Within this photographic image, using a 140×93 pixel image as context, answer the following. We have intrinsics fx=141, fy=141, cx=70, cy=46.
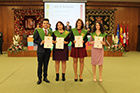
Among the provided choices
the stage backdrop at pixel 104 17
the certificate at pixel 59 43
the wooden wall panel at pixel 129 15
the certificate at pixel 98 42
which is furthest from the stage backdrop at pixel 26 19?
the certificate at pixel 98 42

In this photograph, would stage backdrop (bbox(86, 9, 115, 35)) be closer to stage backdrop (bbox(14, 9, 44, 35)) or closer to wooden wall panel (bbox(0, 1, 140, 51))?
wooden wall panel (bbox(0, 1, 140, 51))

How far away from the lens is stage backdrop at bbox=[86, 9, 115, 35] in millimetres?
9178

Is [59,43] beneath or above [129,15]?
beneath

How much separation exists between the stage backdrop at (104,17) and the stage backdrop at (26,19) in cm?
311

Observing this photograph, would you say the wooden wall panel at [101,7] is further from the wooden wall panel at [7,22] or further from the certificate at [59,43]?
the certificate at [59,43]

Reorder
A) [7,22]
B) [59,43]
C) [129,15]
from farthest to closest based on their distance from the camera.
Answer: [129,15], [7,22], [59,43]

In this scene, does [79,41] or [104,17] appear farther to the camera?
[104,17]

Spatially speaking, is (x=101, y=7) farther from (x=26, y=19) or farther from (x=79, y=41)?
(x=79, y=41)

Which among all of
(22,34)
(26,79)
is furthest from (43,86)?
(22,34)

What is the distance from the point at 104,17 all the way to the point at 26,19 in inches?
201

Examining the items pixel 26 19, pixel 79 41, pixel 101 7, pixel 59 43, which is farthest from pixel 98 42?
pixel 26 19

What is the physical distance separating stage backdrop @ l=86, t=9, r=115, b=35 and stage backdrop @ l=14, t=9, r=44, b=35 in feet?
10.2

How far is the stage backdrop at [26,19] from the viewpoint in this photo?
9.05m

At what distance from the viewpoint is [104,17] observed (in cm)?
928
